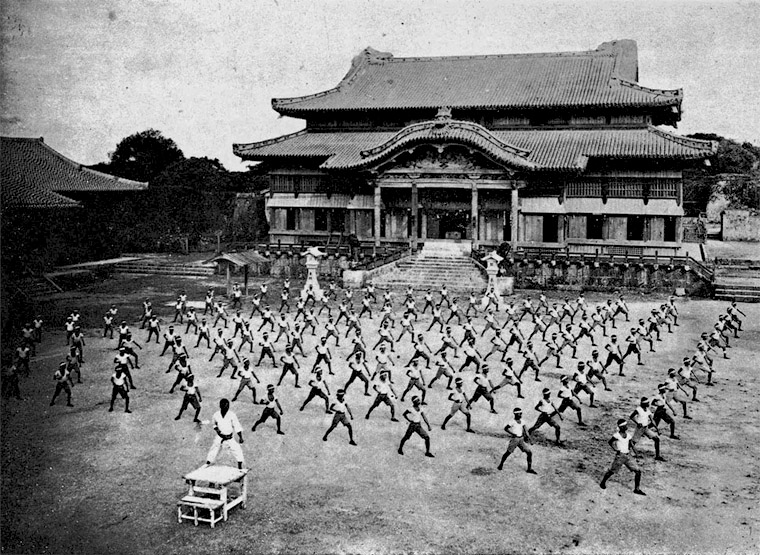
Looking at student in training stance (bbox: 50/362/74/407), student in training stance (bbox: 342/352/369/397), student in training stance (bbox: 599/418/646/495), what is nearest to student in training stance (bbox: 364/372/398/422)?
student in training stance (bbox: 342/352/369/397)

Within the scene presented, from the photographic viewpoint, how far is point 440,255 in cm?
3117

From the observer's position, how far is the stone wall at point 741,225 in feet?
151

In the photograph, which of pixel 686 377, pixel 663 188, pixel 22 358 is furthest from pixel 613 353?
pixel 663 188

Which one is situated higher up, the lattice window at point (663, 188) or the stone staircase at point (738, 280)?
the lattice window at point (663, 188)

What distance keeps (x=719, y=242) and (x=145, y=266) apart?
121ft

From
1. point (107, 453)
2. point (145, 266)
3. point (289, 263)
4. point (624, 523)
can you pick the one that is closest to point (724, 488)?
point (624, 523)

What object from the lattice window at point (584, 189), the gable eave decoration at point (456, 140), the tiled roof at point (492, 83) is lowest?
the lattice window at point (584, 189)

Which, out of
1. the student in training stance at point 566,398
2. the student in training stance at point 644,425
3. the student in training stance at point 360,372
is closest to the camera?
the student in training stance at point 644,425

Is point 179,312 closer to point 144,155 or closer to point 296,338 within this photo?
point 296,338

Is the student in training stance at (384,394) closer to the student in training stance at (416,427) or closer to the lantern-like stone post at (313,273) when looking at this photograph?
the student in training stance at (416,427)

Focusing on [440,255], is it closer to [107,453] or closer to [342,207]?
[342,207]

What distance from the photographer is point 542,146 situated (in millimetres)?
33344

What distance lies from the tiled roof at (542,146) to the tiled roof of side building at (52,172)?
7069 mm

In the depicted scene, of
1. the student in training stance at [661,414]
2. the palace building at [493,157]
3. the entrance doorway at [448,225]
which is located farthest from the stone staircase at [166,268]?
the student in training stance at [661,414]
